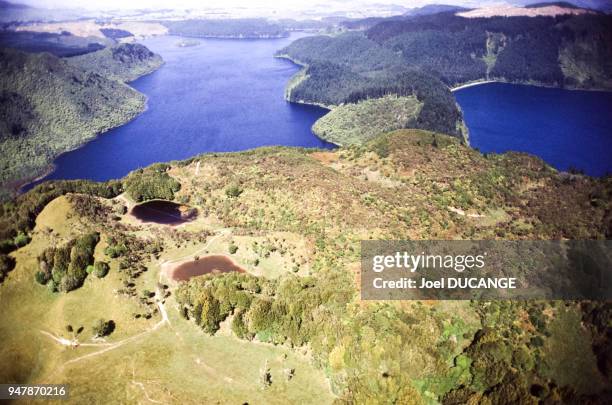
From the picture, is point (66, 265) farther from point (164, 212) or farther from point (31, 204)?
point (164, 212)

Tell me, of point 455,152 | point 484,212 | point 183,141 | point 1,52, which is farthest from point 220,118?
point 484,212

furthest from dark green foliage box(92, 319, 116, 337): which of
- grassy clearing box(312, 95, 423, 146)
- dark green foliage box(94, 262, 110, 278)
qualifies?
grassy clearing box(312, 95, 423, 146)

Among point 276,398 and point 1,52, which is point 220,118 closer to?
point 1,52

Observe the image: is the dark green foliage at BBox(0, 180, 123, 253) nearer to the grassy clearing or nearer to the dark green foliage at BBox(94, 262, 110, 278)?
the dark green foliage at BBox(94, 262, 110, 278)

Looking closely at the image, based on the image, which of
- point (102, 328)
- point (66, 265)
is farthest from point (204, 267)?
point (66, 265)

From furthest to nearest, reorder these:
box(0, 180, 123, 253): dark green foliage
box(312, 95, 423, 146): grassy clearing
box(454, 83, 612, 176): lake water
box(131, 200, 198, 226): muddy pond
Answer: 1. box(312, 95, 423, 146): grassy clearing
2. box(454, 83, 612, 176): lake water
3. box(131, 200, 198, 226): muddy pond
4. box(0, 180, 123, 253): dark green foliage

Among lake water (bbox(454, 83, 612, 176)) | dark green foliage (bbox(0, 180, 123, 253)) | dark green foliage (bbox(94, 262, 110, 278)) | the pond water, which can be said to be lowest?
lake water (bbox(454, 83, 612, 176))

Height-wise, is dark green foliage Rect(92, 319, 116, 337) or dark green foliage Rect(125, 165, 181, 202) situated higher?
dark green foliage Rect(125, 165, 181, 202)
